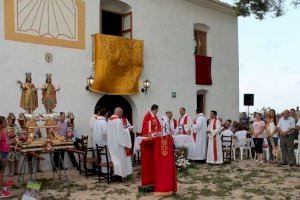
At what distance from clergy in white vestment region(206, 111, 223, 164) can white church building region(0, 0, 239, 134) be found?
287 centimetres

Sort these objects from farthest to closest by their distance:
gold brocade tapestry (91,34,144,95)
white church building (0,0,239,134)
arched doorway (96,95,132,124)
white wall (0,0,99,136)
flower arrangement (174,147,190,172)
A: arched doorway (96,95,132,124)
gold brocade tapestry (91,34,144,95)
white church building (0,0,239,134)
white wall (0,0,99,136)
flower arrangement (174,147,190,172)

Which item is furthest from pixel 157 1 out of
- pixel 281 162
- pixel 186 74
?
pixel 281 162

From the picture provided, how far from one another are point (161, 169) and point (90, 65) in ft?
19.6

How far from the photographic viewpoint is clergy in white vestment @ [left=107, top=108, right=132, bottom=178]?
9552 mm

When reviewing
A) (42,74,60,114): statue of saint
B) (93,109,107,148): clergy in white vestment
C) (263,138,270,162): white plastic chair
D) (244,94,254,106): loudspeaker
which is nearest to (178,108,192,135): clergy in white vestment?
(263,138,270,162): white plastic chair

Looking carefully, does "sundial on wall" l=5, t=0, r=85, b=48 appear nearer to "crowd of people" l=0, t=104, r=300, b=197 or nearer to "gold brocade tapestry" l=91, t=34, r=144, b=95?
"gold brocade tapestry" l=91, t=34, r=144, b=95

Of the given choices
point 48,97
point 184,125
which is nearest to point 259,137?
point 184,125

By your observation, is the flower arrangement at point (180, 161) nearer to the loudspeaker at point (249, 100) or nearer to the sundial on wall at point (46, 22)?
the sundial on wall at point (46, 22)

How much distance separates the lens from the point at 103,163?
9812 millimetres

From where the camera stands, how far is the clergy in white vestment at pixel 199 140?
13.1 meters

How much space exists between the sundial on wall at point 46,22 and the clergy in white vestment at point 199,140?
185 inches

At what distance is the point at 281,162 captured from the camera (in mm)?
12500

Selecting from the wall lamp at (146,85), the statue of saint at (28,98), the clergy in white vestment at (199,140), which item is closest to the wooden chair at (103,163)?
the statue of saint at (28,98)

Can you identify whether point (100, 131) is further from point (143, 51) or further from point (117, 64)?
point (143, 51)
